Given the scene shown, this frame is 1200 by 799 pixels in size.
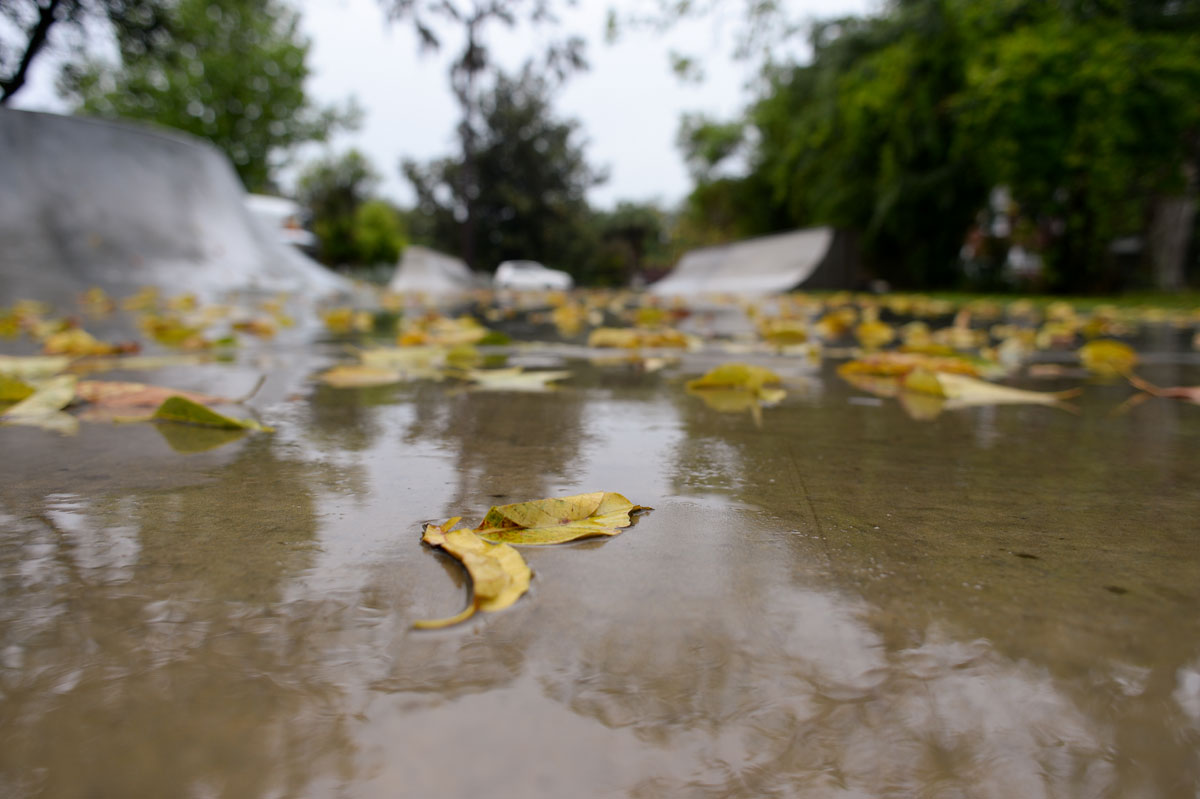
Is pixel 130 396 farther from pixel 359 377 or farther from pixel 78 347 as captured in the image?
pixel 78 347

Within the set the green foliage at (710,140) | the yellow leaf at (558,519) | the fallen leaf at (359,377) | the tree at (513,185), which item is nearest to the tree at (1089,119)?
the fallen leaf at (359,377)

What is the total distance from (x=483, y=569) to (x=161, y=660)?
→ 0.21 metres

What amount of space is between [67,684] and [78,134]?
750 cm

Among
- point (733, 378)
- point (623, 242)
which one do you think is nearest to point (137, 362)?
point (733, 378)

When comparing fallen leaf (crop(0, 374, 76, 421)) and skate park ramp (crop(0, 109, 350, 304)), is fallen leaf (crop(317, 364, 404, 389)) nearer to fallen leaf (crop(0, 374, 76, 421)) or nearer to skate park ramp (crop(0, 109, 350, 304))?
fallen leaf (crop(0, 374, 76, 421))

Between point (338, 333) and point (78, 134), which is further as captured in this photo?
point (78, 134)

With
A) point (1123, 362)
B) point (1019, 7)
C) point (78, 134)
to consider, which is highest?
point (1019, 7)

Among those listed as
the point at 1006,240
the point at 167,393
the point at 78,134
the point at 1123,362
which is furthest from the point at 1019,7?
the point at 167,393

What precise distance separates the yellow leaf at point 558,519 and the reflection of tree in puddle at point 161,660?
0.16 m

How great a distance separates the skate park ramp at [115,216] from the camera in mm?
5465

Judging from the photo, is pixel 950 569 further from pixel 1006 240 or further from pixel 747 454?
pixel 1006 240

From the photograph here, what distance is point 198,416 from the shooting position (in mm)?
1162

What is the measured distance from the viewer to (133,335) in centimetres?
292

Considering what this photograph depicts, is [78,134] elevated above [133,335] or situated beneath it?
elevated above
